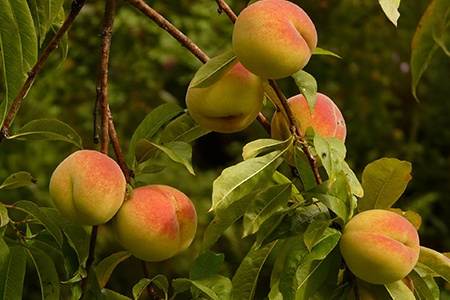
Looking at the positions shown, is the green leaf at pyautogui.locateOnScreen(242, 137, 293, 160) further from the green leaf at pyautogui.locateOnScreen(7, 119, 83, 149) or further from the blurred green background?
the blurred green background

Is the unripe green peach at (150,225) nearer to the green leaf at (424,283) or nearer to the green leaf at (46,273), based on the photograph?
the green leaf at (46,273)

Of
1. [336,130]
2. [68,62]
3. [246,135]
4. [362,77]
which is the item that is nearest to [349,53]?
[362,77]

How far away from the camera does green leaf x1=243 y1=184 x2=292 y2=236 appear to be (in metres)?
0.87

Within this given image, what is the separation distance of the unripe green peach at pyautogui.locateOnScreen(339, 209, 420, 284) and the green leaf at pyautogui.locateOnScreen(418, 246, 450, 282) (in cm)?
4

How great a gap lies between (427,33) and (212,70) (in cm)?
24

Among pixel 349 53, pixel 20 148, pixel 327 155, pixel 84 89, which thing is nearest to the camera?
pixel 327 155

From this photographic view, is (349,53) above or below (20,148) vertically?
below

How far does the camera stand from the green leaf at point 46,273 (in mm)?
970

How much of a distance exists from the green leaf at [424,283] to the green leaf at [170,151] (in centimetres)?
26

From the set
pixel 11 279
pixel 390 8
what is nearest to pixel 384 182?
pixel 390 8

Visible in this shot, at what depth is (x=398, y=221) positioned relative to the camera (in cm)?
88

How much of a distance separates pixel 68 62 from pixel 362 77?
991mm

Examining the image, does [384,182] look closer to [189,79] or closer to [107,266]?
[107,266]

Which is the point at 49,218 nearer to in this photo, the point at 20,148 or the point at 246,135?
the point at 20,148
